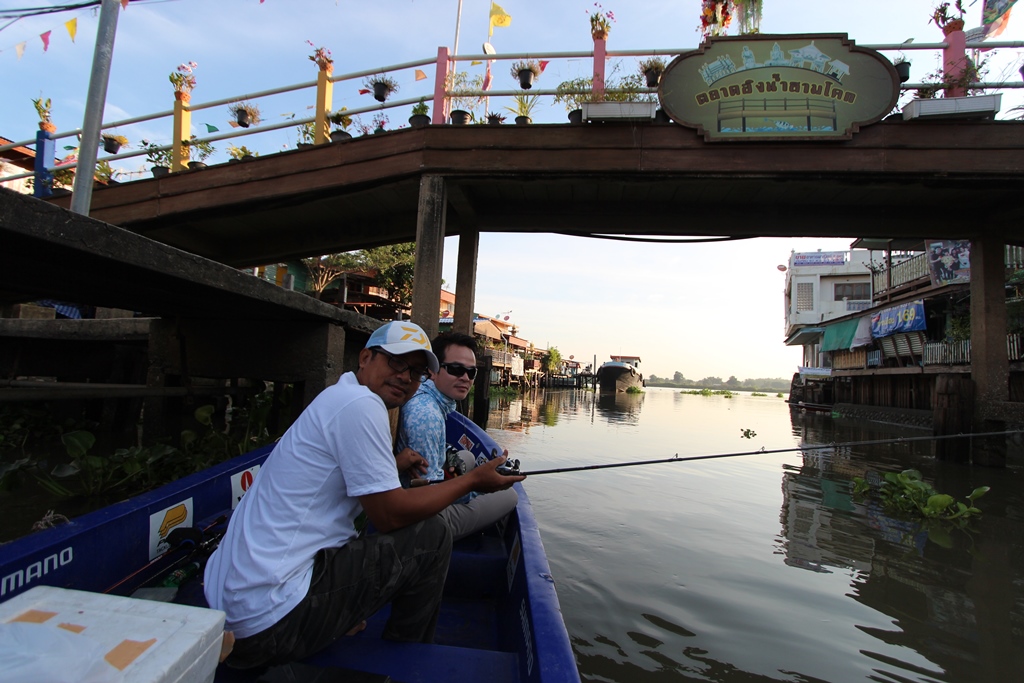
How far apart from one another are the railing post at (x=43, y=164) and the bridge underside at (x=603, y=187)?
4.48 feet

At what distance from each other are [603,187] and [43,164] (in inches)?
355

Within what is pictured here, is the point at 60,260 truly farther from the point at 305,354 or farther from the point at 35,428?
the point at 35,428

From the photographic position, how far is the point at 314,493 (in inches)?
65.1

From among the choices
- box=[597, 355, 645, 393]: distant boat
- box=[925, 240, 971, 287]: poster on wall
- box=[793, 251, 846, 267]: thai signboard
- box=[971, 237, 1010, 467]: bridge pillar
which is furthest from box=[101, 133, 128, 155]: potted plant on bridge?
box=[793, 251, 846, 267]: thai signboard

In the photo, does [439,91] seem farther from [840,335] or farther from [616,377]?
[616,377]

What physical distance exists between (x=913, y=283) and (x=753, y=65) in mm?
14952

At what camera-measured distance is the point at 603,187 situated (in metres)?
7.38

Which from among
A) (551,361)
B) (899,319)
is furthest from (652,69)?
(551,361)

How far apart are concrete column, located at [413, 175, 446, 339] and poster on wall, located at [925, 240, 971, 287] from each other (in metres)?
15.3

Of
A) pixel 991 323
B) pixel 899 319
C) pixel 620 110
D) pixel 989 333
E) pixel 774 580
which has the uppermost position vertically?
pixel 620 110

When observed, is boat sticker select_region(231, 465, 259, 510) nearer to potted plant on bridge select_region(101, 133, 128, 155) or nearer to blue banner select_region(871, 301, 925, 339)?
potted plant on bridge select_region(101, 133, 128, 155)

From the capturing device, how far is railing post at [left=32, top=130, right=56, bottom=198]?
27.7 ft

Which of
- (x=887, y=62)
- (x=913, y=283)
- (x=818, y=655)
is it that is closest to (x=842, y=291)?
(x=913, y=283)

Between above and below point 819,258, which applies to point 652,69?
below
